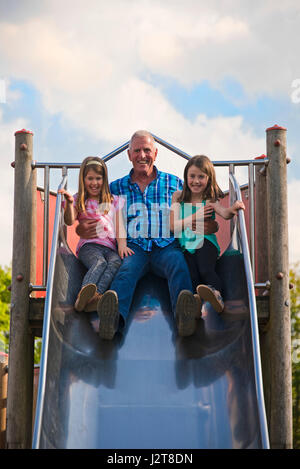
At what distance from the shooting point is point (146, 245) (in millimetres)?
4965

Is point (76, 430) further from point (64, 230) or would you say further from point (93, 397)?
point (64, 230)

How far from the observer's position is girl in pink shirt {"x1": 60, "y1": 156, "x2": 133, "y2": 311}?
15.8 feet

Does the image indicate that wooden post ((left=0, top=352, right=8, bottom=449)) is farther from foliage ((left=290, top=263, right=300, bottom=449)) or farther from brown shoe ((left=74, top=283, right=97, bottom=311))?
foliage ((left=290, top=263, right=300, bottom=449))

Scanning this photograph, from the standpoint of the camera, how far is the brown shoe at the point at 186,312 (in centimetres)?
418

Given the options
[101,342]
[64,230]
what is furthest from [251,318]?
[64,230]

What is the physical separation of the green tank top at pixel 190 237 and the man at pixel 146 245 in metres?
0.07

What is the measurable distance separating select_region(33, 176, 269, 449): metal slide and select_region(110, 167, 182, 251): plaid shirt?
57 centimetres

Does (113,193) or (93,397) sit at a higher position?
(113,193)

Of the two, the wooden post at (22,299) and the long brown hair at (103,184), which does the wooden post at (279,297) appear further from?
the wooden post at (22,299)

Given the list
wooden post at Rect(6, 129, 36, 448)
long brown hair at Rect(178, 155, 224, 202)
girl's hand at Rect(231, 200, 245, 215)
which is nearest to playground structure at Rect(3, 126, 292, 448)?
wooden post at Rect(6, 129, 36, 448)

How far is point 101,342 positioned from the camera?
168 inches

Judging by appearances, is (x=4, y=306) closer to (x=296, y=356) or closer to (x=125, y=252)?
(x=296, y=356)

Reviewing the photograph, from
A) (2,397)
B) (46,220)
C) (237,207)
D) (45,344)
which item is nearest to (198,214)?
(237,207)
